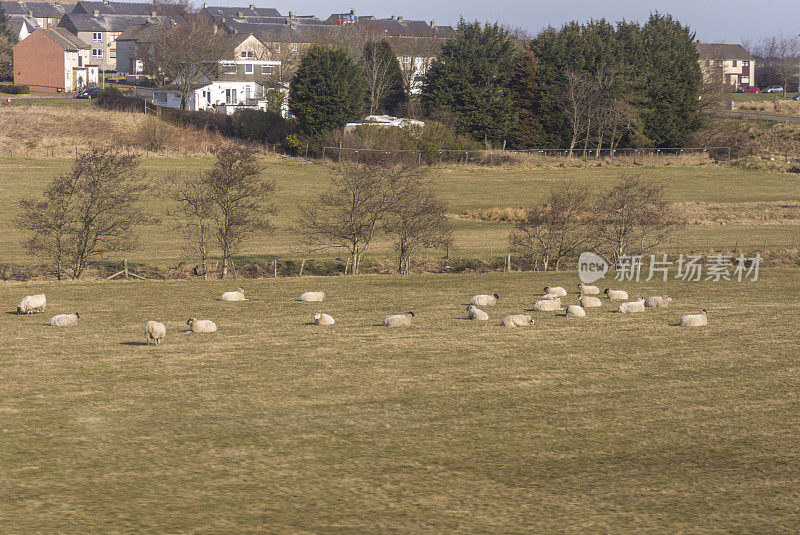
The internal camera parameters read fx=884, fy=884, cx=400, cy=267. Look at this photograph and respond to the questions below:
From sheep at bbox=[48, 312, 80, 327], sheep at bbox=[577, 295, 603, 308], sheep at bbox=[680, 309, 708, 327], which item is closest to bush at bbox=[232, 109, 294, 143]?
sheep at bbox=[577, 295, 603, 308]

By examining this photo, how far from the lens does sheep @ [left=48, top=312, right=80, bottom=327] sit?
25078 millimetres

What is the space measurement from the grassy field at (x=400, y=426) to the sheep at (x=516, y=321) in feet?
1.38

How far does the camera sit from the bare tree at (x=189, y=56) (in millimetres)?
119938

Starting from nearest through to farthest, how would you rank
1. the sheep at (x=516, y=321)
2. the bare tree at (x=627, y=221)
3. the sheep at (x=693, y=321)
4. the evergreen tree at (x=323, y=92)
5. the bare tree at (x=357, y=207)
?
the sheep at (x=516, y=321), the sheep at (x=693, y=321), the bare tree at (x=357, y=207), the bare tree at (x=627, y=221), the evergreen tree at (x=323, y=92)

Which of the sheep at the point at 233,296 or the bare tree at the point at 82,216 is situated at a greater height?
the bare tree at the point at 82,216

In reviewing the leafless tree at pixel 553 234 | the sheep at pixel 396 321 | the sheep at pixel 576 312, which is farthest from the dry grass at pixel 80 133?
the sheep at pixel 576 312

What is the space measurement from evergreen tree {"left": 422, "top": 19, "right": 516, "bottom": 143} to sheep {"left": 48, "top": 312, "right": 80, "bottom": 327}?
84601 mm

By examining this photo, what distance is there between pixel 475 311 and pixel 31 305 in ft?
45.0

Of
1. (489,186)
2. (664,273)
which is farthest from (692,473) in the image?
(489,186)

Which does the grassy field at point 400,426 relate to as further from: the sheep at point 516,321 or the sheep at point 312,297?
the sheep at point 312,297

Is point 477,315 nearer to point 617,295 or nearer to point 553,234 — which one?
point 617,295

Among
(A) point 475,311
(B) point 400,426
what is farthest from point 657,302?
(B) point 400,426

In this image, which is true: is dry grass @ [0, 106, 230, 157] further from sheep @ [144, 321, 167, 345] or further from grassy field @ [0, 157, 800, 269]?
sheep @ [144, 321, 167, 345]

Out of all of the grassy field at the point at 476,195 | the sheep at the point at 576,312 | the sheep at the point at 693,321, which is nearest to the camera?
the sheep at the point at 693,321
